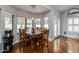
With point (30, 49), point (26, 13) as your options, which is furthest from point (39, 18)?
point (30, 49)

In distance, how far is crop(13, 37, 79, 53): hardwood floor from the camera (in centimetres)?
203

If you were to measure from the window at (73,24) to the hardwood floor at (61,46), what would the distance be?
6.7 inches

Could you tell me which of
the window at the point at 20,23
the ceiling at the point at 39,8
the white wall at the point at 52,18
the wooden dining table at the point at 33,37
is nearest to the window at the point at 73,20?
the ceiling at the point at 39,8

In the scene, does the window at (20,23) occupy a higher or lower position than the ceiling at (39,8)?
lower

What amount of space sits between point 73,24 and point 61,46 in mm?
435

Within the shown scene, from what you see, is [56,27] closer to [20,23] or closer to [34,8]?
[34,8]

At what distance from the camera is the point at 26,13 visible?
79.7 inches

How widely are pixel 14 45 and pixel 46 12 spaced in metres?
0.79

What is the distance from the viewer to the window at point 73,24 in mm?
2035

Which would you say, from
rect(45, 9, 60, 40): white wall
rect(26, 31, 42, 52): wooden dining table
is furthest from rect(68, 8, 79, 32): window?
rect(26, 31, 42, 52): wooden dining table

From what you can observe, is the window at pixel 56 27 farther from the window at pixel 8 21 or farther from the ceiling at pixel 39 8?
the window at pixel 8 21

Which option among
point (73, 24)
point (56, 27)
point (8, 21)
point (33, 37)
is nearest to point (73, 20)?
point (73, 24)
